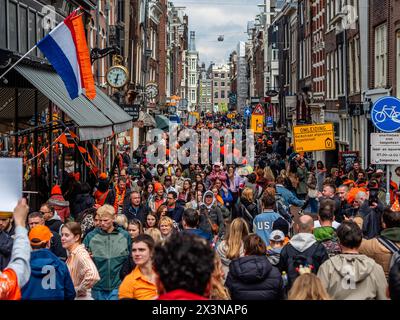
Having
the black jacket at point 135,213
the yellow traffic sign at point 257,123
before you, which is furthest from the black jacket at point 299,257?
the yellow traffic sign at point 257,123

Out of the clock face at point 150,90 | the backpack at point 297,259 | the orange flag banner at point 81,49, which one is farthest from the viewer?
the clock face at point 150,90

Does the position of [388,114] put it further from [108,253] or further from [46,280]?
[46,280]

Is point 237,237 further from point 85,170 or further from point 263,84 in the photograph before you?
point 263,84

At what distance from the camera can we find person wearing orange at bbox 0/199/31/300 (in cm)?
509

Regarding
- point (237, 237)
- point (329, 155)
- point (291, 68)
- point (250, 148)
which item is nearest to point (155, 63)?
point (291, 68)

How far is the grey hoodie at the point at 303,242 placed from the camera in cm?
766

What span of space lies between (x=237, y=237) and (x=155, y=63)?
56.1m

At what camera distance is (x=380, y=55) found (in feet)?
88.9

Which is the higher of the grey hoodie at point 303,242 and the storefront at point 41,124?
the storefront at point 41,124

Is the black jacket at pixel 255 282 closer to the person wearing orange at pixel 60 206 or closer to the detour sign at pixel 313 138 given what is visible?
the person wearing orange at pixel 60 206

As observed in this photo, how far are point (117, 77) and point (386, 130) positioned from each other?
Result: 59.4 ft

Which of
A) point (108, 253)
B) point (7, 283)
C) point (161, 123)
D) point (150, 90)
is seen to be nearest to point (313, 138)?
point (108, 253)

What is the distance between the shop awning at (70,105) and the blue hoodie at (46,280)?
294 inches

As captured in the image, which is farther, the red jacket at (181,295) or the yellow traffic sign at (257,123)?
the yellow traffic sign at (257,123)
